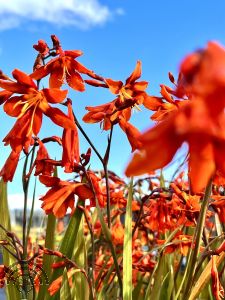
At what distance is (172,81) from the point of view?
1.35 meters

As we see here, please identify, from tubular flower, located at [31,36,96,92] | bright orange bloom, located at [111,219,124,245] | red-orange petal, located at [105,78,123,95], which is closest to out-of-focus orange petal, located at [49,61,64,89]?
tubular flower, located at [31,36,96,92]

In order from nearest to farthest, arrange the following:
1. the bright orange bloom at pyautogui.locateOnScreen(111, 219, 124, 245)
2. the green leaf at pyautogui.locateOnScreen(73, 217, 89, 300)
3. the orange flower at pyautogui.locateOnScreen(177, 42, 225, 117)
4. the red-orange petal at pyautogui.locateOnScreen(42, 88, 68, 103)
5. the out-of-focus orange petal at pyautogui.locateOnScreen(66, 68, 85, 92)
→ the orange flower at pyautogui.locateOnScreen(177, 42, 225, 117)
the red-orange petal at pyautogui.locateOnScreen(42, 88, 68, 103)
the out-of-focus orange petal at pyautogui.locateOnScreen(66, 68, 85, 92)
the green leaf at pyautogui.locateOnScreen(73, 217, 89, 300)
the bright orange bloom at pyautogui.locateOnScreen(111, 219, 124, 245)

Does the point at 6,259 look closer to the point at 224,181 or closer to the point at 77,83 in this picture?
the point at 77,83

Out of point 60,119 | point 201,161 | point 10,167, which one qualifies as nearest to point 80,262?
point 10,167

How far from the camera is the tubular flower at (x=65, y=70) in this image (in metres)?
1.33

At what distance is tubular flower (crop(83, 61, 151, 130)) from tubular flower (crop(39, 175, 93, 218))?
198mm

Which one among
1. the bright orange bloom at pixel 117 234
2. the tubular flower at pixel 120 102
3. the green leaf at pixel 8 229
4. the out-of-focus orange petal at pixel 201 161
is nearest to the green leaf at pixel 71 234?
the green leaf at pixel 8 229

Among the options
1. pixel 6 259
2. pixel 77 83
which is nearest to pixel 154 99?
pixel 77 83

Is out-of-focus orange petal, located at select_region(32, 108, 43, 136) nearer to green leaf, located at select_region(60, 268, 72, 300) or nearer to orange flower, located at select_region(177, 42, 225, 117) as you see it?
green leaf, located at select_region(60, 268, 72, 300)

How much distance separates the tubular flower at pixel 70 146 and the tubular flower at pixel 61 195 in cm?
21

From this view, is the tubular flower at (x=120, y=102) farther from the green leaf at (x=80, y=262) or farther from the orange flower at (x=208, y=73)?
the orange flower at (x=208, y=73)

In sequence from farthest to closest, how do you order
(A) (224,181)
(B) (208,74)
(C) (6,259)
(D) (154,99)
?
(C) (6,259) < (D) (154,99) < (A) (224,181) < (B) (208,74)

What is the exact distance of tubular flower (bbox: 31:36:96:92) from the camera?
4.37ft

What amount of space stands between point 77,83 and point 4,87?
231mm
